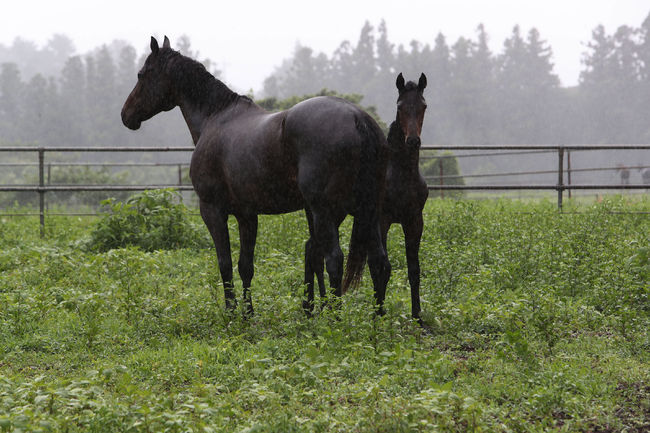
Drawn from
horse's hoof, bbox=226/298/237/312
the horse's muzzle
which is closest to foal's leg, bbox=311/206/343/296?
horse's hoof, bbox=226/298/237/312

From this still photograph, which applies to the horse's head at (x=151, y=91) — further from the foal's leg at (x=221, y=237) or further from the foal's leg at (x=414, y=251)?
the foal's leg at (x=414, y=251)

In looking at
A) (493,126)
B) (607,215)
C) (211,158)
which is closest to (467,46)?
(493,126)

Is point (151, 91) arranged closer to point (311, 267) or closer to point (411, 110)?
point (311, 267)

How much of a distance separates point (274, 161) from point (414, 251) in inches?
50.4

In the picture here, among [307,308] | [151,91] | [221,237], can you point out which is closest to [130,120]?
[151,91]

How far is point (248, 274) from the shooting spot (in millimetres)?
5348

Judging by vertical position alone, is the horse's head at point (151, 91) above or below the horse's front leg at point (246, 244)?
above

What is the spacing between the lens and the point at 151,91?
19.1 feet

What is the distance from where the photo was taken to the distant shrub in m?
8.46

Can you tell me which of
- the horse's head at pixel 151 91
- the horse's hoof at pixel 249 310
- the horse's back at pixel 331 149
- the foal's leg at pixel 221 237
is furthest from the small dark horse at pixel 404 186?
the horse's head at pixel 151 91

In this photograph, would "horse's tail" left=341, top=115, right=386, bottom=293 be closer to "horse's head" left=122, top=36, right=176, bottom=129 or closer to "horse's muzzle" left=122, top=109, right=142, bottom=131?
"horse's head" left=122, top=36, right=176, bottom=129

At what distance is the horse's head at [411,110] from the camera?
4441 millimetres

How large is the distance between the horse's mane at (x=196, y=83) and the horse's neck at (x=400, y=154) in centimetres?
156

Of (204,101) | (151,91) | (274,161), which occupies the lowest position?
(274,161)
